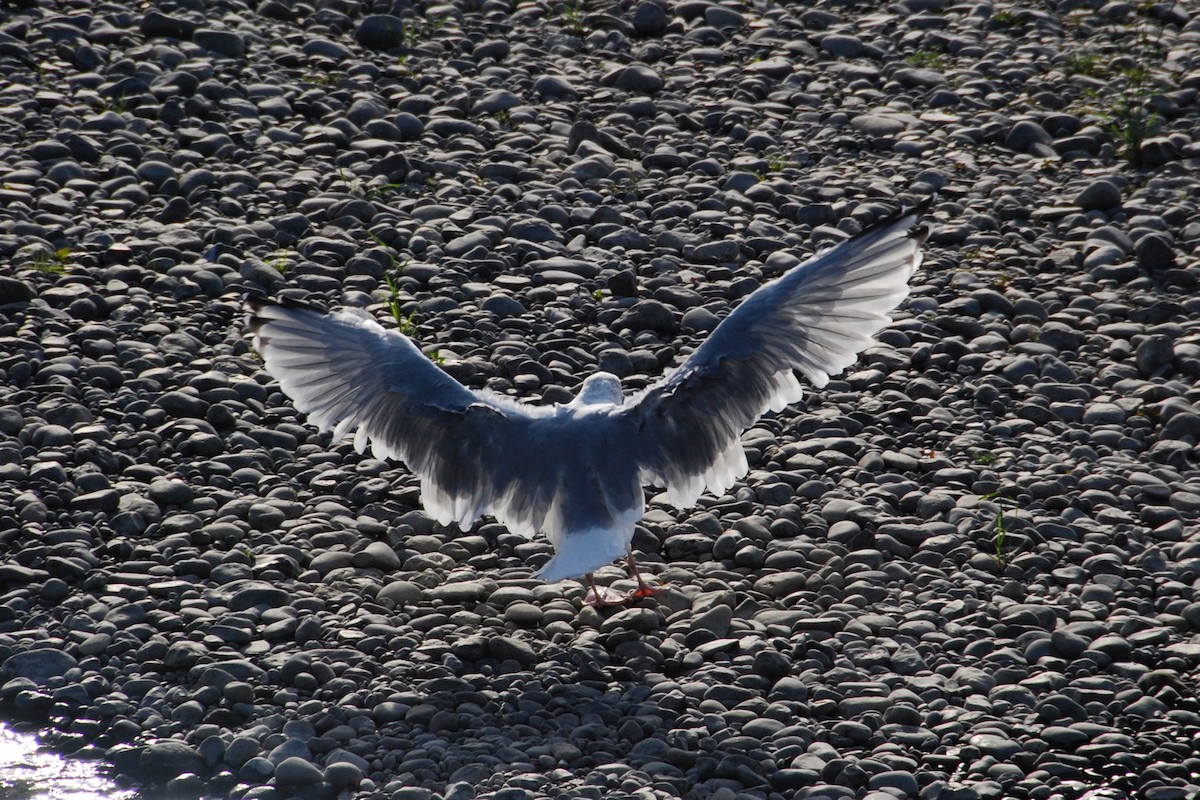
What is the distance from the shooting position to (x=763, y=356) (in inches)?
221

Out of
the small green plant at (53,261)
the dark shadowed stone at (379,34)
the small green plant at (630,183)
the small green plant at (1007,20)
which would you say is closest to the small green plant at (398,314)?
the small green plant at (630,183)

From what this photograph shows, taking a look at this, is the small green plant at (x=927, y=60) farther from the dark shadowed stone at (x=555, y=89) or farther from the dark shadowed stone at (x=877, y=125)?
the dark shadowed stone at (x=555, y=89)

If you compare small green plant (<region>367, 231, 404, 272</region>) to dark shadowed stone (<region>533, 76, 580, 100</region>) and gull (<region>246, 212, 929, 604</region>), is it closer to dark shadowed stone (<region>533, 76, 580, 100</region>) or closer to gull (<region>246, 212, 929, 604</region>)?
gull (<region>246, 212, 929, 604</region>)

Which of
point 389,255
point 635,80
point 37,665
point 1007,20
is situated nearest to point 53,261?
point 389,255

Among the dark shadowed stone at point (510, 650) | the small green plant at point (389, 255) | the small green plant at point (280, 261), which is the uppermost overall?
the small green plant at point (389, 255)

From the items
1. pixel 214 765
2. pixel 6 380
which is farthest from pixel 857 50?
pixel 214 765

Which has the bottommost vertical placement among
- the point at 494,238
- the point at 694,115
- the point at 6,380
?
the point at 6,380

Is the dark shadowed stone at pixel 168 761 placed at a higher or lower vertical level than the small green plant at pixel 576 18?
lower

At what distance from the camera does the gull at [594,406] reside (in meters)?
5.53

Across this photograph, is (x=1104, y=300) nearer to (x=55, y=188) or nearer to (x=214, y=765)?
(x=214, y=765)

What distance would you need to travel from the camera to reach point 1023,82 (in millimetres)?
9742

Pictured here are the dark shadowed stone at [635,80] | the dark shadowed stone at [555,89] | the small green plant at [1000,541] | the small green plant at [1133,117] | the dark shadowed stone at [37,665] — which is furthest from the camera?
the dark shadowed stone at [635,80]

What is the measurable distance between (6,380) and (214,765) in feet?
9.10

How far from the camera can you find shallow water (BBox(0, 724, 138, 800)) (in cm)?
501
